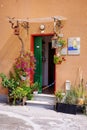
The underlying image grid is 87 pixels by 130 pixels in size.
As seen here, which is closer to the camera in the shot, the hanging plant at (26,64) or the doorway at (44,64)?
the hanging plant at (26,64)

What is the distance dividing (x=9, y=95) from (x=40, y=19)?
2746 millimetres

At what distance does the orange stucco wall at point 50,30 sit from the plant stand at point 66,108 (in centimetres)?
98

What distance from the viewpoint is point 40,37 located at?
9.04 metres

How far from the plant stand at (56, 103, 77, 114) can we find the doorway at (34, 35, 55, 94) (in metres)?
1.52

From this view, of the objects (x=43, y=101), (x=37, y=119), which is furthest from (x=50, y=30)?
(x=37, y=119)

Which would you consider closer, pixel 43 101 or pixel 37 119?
pixel 37 119

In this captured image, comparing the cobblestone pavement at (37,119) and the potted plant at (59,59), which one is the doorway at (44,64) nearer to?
the potted plant at (59,59)

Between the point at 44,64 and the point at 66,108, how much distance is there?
330cm

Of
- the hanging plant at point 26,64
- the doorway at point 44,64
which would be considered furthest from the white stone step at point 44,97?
the hanging plant at point 26,64

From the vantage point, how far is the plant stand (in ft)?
24.5

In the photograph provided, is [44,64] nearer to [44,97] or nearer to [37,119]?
[44,97]

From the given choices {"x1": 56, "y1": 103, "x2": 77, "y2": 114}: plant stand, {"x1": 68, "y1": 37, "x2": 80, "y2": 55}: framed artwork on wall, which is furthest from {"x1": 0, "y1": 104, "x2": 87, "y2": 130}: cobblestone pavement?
{"x1": 68, "y1": 37, "x2": 80, "y2": 55}: framed artwork on wall

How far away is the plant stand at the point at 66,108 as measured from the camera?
7.48 m

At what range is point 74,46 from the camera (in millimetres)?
8312
